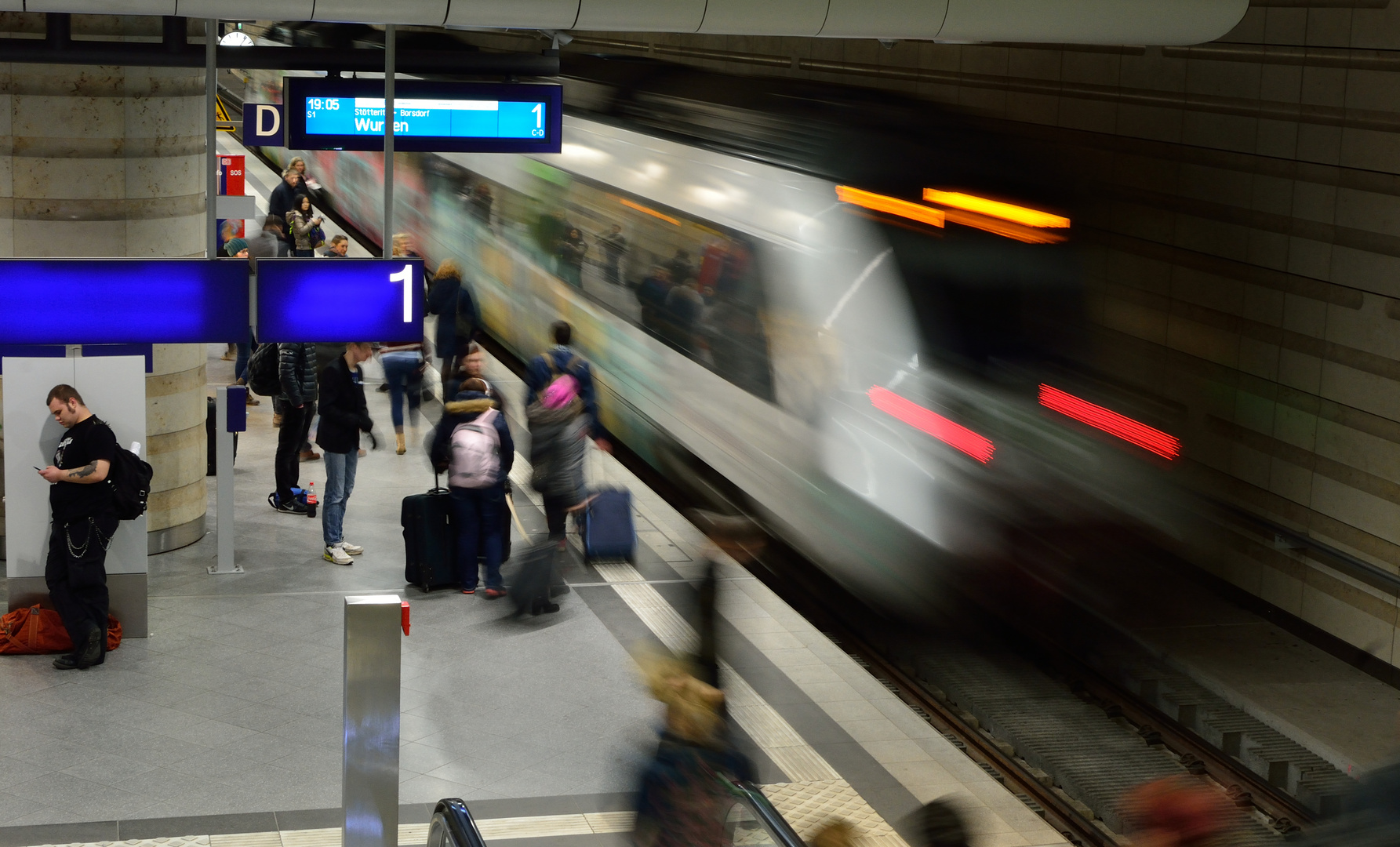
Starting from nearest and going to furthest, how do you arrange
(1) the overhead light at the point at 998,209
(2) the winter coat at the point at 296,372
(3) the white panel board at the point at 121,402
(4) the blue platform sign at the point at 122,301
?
(1) the overhead light at the point at 998,209, (4) the blue platform sign at the point at 122,301, (3) the white panel board at the point at 121,402, (2) the winter coat at the point at 296,372

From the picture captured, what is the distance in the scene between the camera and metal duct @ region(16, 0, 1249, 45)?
6.63 meters

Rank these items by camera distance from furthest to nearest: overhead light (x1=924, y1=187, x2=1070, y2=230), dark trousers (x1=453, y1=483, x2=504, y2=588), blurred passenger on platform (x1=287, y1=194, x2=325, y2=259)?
blurred passenger on platform (x1=287, y1=194, x2=325, y2=259) → dark trousers (x1=453, y1=483, x2=504, y2=588) → overhead light (x1=924, y1=187, x2=1070, y2=230)

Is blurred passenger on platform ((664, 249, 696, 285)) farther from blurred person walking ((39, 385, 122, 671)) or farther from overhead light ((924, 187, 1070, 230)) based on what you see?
blurred person walking ((39, 385, 122, 671))

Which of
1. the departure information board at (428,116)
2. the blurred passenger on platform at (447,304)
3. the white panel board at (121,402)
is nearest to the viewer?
the white panel board at (121,402)

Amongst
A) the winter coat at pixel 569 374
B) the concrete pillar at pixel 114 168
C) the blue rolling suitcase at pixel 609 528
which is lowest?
the blue rolling suitcase at pixel 609 528

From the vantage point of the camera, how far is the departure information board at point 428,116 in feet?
29.7

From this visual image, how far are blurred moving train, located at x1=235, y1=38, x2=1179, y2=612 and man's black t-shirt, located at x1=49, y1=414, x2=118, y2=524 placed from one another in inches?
144

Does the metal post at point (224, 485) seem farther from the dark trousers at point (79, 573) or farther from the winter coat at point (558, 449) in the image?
the winter coat at point (558, 449)

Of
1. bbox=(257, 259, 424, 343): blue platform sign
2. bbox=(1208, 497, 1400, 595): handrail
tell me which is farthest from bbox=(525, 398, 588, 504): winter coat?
bbox=(1208, 497, 1400, 595): handrail

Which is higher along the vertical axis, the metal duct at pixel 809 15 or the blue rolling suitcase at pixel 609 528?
the metal duct at pixel 809 15

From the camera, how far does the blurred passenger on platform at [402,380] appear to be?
12617mm

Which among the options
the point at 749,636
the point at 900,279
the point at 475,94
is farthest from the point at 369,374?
the point at 900,279

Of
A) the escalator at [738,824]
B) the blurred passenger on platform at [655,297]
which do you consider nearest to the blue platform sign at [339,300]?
the blurred passenger on platform at [655,297]

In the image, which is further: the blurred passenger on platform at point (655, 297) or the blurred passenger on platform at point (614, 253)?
the blurred passenger on platform at point (614, 253)
